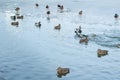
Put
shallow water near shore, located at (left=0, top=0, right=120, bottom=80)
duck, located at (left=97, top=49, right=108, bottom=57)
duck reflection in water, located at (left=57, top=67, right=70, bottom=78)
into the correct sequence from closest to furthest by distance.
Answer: duck reflection in water, located at (left=57, top=67, right=70, bottom=78)
shallow water near shore, located at (left=0, top=0, right=120, bottom=80)
duck, located at (left=97, top=49, right=108, bottom=57)

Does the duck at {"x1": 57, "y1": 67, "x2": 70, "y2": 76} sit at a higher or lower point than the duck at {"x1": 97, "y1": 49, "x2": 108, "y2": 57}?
lower

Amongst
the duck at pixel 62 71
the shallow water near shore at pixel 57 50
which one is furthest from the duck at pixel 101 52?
the duck at pixel 62 71

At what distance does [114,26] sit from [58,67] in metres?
24.1

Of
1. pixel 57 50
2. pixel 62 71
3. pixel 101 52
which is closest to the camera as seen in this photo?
pixel 62 71

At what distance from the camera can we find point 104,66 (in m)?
35.4

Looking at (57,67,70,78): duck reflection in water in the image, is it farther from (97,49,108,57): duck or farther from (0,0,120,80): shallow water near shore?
(97,49,108,57): duck

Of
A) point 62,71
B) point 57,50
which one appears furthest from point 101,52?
point 62,71

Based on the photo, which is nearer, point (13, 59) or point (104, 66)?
point (104, 66)

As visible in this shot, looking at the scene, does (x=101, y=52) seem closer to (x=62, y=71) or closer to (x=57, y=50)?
(x=57, y=50)

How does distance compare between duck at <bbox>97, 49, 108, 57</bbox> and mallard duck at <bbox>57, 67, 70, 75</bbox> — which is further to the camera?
duck at <bbox>97, 49, 108, 57</bbox>

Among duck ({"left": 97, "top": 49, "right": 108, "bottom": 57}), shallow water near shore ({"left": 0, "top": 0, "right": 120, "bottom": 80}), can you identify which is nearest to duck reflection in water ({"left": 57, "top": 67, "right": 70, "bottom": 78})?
shallow water near shore ({"left": 0, "top": 0, "right": 120, "bottom": 80})

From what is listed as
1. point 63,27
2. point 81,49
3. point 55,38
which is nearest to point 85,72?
point 81,49

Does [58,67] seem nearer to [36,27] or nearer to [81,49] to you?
[81,49]

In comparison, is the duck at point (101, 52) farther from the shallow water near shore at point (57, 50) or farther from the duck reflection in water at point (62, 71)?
the duck reflection in water at point (62, 71)
